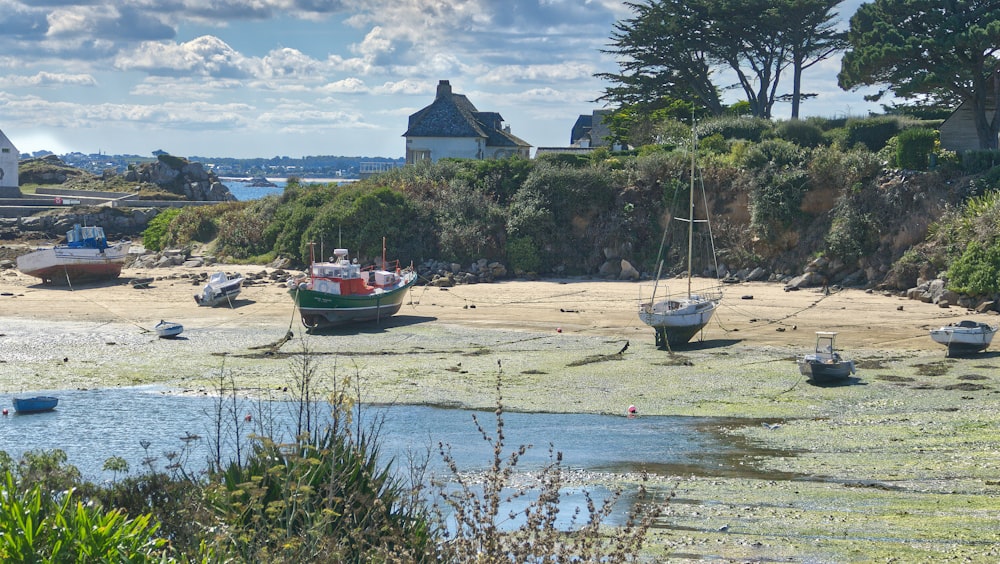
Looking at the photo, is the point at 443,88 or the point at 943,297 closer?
the point at 943,297

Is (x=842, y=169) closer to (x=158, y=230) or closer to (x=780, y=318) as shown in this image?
(x=780, y=318)

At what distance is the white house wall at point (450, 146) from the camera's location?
5669 cm

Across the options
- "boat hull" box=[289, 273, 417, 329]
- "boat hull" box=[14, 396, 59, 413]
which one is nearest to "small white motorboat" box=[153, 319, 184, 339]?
"boat hull" box=[289, 273, 417, 329]

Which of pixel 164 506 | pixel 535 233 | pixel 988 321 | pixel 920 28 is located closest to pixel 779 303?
pixel 988 321

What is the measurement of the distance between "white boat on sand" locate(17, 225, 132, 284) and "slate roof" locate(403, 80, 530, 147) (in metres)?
21.7

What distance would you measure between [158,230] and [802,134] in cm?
2739

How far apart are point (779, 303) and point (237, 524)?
25971 millimetres

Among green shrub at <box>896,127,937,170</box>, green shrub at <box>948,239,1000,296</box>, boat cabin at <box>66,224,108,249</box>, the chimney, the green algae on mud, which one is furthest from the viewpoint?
the chimney

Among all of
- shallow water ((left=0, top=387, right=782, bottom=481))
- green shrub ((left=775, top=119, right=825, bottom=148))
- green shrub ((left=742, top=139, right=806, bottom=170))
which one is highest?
green shrub ((left=775, top=119, right=825, bottom=148))

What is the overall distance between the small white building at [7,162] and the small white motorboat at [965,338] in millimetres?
55416

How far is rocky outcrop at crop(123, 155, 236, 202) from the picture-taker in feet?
217

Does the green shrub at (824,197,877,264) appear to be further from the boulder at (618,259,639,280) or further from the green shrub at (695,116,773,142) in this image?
the green shrub at (695,116,773,142)

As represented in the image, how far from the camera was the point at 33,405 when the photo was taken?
67.3ft

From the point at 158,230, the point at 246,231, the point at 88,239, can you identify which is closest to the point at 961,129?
the point at 246,231
